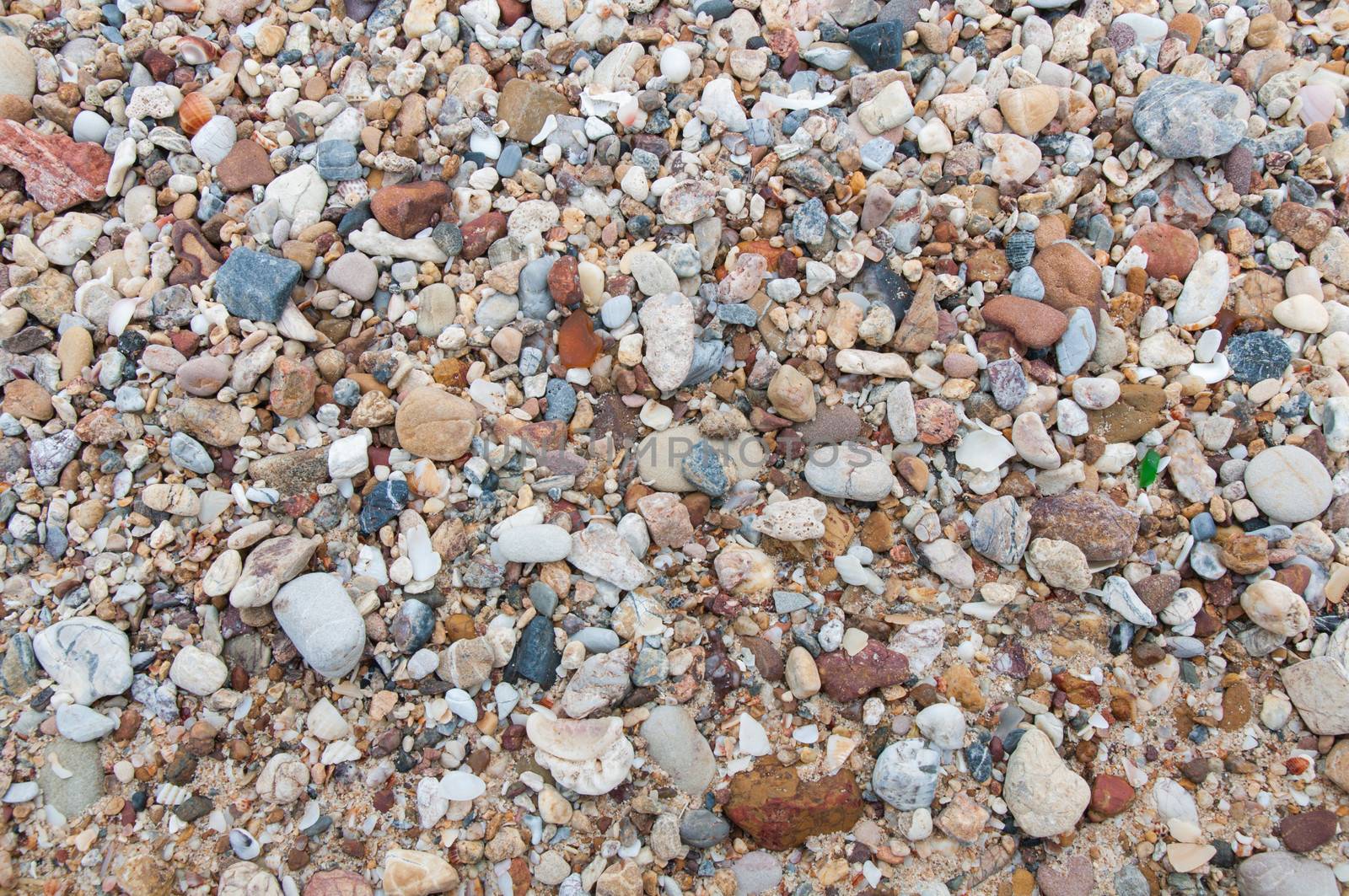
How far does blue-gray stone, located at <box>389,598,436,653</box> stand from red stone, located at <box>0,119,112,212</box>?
1.57m

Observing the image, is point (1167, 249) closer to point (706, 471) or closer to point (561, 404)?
point (706, 471)

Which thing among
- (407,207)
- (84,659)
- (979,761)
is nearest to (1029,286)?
(979,761)

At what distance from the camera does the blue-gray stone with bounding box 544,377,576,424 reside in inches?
86.0

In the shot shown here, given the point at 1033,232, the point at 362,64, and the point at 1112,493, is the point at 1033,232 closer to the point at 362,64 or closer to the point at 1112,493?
the point at 1112,493

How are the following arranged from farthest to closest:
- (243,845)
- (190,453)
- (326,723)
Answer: (190,453), (326,723), (243,845)

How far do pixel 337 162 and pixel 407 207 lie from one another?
290 millimetres

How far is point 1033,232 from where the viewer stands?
2.34 meters

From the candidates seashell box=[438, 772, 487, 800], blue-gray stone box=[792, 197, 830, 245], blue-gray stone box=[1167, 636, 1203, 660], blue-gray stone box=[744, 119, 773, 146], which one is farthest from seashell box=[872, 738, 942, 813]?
blue-gray stone box=[744, 119, 773, 146]

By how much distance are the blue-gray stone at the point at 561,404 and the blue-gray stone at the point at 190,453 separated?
0.87 m

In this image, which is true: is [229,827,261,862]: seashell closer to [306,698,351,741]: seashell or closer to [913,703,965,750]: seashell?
[306,698,351,741]: seashell

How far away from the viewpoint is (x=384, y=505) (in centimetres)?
207

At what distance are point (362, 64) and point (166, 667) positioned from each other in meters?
1.78

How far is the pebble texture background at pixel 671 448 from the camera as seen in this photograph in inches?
74.7

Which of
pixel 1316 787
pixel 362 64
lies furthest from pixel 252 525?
pixel 1316 787
